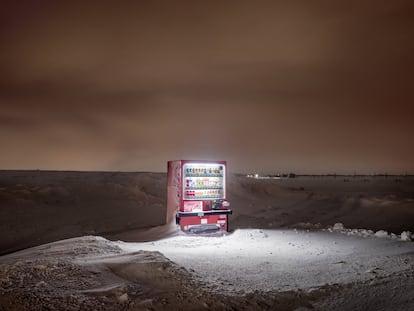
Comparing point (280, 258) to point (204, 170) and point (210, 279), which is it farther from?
point (204, 170)

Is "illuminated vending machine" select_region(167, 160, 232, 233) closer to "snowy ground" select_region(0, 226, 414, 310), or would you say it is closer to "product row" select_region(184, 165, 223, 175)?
"product row" select_region(184, 165, 223, 175)

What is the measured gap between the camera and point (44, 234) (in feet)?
65.0

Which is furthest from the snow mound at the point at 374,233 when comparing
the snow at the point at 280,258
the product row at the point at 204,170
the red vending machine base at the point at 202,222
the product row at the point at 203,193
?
the product row at the point at 204,170

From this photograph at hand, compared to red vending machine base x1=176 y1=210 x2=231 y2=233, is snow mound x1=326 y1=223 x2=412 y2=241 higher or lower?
lower

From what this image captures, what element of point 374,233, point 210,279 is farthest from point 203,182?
point 210,279

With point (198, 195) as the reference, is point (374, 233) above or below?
below

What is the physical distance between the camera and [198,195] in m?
17.0

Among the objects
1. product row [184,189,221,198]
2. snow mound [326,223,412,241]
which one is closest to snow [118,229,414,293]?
snow mound [326,223,412,241]

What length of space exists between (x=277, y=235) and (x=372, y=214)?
1412 centimetres

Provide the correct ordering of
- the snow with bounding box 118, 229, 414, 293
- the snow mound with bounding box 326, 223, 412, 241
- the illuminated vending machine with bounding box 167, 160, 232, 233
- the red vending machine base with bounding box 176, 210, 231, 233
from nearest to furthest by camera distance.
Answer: the snow with bounding box 118, 229, 414, 293 → the snow mound with bounding box 326, 223, 412, 241 → the red vending machine base with bounding box 176, 210, 231, 233 → the illuminated vending machine with bounding box 167, 160, 232, 233

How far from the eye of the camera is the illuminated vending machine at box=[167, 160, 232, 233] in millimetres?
16625

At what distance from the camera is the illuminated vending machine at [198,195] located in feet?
54.5

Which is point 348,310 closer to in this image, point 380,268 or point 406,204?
point 380,268

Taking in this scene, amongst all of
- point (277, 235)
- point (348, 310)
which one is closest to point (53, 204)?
point (277, 235)
